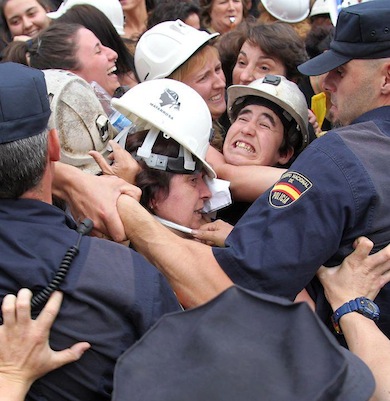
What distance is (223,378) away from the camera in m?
1.30

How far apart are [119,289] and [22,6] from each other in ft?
15.0

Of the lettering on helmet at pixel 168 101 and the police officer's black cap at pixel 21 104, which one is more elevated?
the police officer's black cap at pixel 21 104

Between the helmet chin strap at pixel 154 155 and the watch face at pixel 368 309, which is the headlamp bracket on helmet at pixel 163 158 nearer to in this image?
the helmet chin strap at pixel 154 155

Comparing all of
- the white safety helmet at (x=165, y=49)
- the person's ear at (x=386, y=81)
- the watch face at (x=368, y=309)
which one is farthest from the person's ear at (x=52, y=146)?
the white safety helmet at (x=165, y=49)

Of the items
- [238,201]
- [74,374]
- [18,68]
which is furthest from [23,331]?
[238,201]

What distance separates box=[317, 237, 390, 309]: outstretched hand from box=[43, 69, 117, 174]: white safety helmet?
1.25 m

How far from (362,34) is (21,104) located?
1.53 meters

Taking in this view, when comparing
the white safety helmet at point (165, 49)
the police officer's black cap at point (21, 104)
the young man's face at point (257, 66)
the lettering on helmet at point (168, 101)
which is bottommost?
the young man's face at point (257, 66)

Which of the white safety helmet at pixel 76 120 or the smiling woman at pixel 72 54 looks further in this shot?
the smiling woman at pixel 72 54

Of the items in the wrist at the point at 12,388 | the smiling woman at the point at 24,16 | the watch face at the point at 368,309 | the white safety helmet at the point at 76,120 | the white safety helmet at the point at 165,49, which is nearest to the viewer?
the wrist at the point at 12,388

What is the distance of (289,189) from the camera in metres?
2.59

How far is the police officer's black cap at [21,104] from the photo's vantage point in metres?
2.10

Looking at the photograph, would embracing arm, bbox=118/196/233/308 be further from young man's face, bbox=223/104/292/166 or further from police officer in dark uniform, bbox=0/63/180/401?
young man's face, bbox=223/104/292/166

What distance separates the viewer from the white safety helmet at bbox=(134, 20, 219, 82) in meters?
4.22
